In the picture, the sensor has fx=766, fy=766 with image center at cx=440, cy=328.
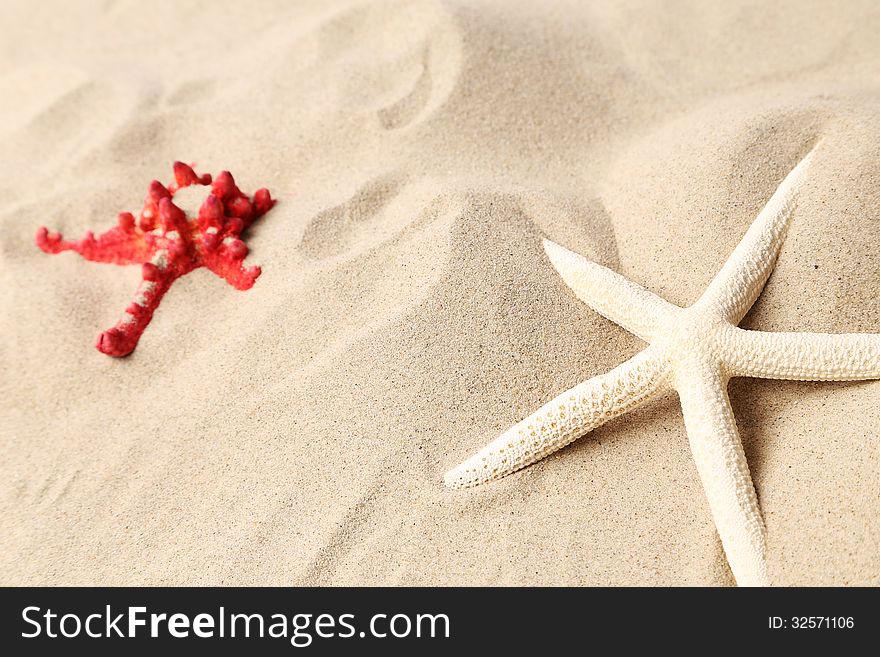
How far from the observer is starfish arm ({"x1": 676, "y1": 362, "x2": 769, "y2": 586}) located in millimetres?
1908

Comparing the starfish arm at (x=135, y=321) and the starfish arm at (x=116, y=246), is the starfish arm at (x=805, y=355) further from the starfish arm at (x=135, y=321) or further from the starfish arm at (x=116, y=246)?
the starfish arm at (x=116, y=246)

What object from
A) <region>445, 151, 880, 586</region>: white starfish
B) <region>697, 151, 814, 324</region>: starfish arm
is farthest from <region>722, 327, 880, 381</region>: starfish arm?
<region>697, 151, 814, 324</region>: starfish arm

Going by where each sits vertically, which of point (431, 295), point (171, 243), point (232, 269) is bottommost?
point (431, 295)

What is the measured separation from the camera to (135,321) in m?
2.59

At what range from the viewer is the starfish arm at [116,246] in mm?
2787

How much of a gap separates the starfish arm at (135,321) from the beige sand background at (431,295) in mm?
46

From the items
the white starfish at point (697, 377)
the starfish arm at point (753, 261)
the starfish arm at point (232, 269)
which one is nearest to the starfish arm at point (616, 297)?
the white starfish at point (697, 377)

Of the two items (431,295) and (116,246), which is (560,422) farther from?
(116,246)

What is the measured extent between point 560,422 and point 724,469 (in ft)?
1.43

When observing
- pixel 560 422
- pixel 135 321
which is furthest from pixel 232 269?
pixel 560 422

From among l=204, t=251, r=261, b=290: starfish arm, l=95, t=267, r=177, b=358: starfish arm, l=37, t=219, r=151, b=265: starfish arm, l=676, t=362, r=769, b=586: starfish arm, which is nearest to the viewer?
l=676, t=362, r=769, b=586: starfish arm

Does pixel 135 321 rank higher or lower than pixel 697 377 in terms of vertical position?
higher

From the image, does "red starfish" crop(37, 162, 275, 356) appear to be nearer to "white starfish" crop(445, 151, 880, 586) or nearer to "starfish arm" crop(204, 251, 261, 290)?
"starfish arm" crop(204, 251, 261, 290)

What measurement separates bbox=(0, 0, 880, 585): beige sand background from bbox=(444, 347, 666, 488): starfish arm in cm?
6
